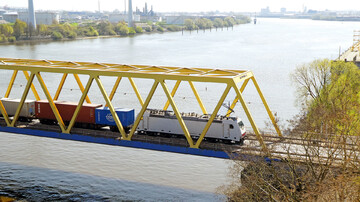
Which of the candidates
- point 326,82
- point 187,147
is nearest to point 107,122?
point 187,147

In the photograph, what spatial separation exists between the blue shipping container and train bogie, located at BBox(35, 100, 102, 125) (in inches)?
26.4

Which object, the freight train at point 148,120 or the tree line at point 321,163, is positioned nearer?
the tree line at point 321,163

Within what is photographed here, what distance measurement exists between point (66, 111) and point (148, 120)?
6.81 m

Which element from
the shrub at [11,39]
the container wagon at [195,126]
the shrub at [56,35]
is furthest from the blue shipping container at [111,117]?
the shrub at [56,35]

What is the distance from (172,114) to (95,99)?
101ft

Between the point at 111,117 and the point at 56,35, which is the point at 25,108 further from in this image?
the point at 56,35

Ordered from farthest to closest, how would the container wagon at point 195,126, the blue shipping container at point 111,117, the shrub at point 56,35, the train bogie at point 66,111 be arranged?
the shrub at point 56,35 < the train bogie at point 66,111 < the blue shipping container at point 111,117 < the container wagon at point 195,126

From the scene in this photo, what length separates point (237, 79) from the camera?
2719 centimetres


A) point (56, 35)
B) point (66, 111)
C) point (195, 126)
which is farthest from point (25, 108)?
point (56, 35)

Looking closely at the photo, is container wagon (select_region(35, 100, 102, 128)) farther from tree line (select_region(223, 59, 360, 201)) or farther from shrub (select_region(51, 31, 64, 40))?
shrub (select_region(51, 31, 64, 40))

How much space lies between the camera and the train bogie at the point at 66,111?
105ft

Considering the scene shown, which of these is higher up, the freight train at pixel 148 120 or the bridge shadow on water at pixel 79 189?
the freight train at pixel 148 120

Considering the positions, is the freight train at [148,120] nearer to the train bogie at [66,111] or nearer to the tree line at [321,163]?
the train bogie at [66,111]

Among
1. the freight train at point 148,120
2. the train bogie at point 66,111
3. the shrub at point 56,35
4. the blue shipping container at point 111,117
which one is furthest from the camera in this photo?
the shrub at point 56,35
